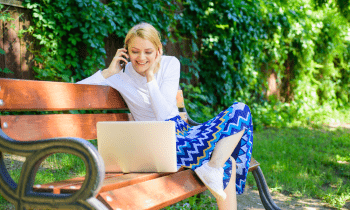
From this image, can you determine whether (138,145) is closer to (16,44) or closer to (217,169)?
(217,169)

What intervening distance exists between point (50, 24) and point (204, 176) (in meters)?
2.72

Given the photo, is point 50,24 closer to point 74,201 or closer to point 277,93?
point 74,201

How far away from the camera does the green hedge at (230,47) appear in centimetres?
389

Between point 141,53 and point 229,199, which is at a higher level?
point 141,53

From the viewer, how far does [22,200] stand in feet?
4.45

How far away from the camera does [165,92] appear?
2.43 m

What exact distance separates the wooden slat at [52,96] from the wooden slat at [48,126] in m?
0.05

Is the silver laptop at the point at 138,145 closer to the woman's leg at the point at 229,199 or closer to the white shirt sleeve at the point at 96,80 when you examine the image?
the woman's leg at the point at 229,199

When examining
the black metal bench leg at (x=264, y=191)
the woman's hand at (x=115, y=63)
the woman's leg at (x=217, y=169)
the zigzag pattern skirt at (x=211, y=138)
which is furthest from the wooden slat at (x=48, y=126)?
the black metal bench leg at (x=264, y=191)

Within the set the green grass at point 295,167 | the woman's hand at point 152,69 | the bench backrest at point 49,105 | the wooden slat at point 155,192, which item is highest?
the woman's hand at point 152,69

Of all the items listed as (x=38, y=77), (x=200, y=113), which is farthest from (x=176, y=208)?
(x=200, y=113)

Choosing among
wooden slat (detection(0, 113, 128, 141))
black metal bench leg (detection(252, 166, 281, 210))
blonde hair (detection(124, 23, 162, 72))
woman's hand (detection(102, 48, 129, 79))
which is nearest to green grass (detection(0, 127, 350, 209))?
black metal bench leg (detection(252, 166, 281, 210))

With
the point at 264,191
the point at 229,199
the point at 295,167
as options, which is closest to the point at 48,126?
the point at 229,199

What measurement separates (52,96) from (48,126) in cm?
16
